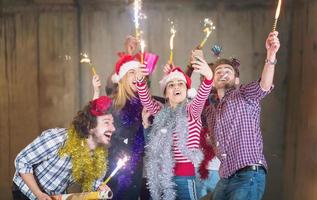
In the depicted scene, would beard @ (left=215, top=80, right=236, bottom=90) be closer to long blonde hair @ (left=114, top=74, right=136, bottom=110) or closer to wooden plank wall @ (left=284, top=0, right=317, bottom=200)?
long blonde hair @ (left=114, top=74, right=136, bottom=110)

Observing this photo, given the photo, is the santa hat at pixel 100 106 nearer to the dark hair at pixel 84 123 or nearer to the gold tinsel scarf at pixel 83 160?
the dark hair at pixel 84 123

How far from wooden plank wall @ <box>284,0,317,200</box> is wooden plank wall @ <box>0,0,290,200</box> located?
0.17 m

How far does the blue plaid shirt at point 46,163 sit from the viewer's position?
316 centimetres

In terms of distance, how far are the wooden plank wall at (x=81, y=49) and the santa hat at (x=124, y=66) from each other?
1089 mm

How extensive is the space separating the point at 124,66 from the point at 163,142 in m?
0.75

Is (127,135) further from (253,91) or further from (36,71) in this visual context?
(36,71)

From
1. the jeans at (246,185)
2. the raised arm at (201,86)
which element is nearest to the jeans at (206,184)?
the raised arm at (201,86)

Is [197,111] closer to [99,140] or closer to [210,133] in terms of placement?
[210,133]

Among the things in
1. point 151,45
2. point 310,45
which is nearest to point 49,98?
point 151,45

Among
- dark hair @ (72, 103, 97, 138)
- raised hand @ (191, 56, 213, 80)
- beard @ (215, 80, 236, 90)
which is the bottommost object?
dark hair @ (72, 103, 97, 138)

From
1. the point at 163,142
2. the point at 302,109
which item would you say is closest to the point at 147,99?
the point at 163,142

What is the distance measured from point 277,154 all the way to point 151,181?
1870 mm

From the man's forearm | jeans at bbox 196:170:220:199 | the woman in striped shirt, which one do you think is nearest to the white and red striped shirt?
the woman in striped shirt

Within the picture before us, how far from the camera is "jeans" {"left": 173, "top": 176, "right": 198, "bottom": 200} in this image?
3.42 m
